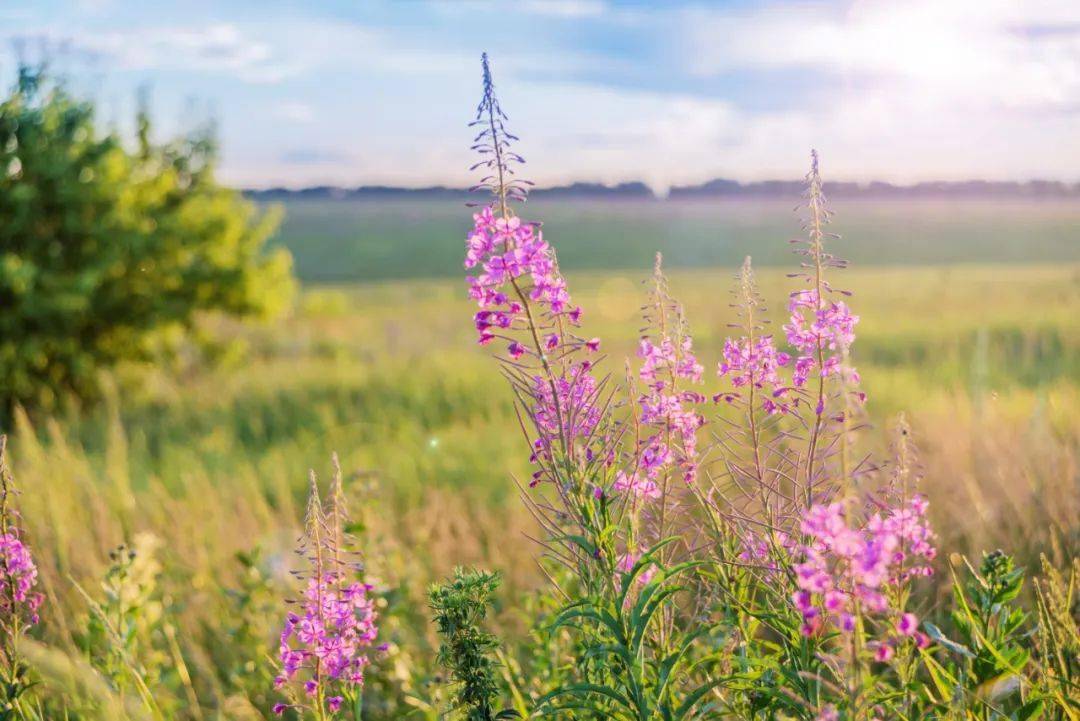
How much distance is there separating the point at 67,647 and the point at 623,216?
96.6m

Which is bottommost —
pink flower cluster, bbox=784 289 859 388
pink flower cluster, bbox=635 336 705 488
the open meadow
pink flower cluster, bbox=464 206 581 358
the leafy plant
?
the open meadow

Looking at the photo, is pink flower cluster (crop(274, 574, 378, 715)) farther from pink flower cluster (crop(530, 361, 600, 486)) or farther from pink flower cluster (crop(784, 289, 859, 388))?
pink flower cluster (crop(784, 289, 859, 388))

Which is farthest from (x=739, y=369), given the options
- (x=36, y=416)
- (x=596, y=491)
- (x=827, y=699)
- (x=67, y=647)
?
(x=36, y=416)

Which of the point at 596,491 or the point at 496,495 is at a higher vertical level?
the point at 596,491

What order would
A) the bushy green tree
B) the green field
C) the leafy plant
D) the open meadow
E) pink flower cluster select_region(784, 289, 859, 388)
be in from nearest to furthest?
pink flower cluster select_region(784, 289, 859, 388) → the leafy plant → the open meadow → the bushy green tree → the green field

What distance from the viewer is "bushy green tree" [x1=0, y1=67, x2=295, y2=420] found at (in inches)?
516

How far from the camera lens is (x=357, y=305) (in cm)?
4122

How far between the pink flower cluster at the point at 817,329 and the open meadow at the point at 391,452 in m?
0.37

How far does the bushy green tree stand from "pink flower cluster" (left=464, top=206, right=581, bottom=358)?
1096cm

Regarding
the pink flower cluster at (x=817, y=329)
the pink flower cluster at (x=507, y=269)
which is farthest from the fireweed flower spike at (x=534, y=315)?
the pink flower cluster at (x=817, y=329)

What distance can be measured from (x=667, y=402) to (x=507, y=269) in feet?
1.90

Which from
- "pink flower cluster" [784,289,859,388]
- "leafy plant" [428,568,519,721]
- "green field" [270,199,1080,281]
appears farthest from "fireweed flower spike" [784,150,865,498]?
"green field" [270,199,1080,281]

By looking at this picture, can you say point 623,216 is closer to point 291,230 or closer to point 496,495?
point 291,230

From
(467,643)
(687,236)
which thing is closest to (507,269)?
(467,643)
